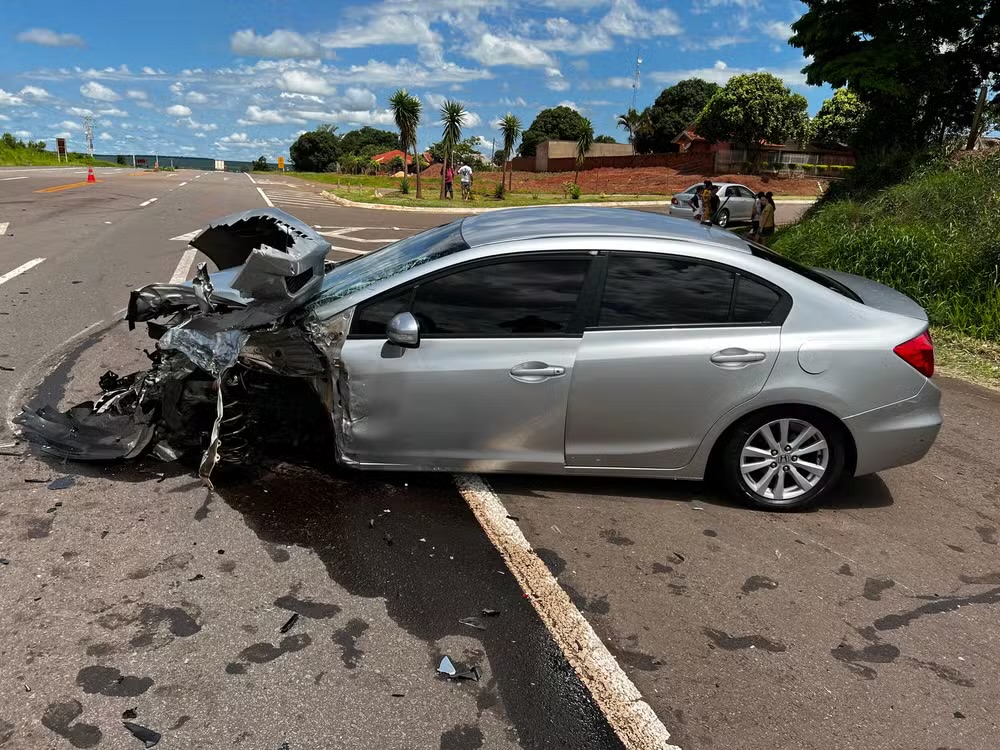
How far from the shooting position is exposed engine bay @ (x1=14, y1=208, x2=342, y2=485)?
4.00 m

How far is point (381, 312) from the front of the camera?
3.93 meters

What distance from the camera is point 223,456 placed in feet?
13.9

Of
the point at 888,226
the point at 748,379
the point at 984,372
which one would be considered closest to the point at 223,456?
the point at 748,379

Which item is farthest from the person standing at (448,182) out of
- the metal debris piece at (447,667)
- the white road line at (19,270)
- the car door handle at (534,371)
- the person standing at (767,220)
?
the metal debris piece at (447,667)

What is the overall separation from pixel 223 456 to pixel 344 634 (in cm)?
169

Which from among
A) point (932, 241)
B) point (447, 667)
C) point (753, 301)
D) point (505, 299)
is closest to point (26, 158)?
point (932, 241)

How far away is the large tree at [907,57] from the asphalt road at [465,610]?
36.8 ft

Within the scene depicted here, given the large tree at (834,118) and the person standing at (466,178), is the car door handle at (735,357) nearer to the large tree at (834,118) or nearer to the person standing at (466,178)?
the person standing at (466,178)

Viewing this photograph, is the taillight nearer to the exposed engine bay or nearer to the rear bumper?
the rear bumper

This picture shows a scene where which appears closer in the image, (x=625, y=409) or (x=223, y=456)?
(x=625, y=409)

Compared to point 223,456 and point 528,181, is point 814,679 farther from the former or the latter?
point 528,181

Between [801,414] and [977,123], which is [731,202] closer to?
[977,123]

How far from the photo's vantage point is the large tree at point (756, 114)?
54.0 meters

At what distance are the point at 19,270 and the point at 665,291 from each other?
948 centimetres
